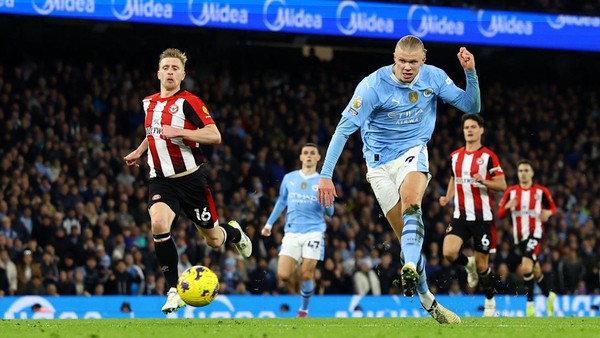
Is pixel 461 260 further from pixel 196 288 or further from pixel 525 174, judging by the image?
pixel 196 288

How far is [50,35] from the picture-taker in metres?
23.5

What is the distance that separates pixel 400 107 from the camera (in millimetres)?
8930

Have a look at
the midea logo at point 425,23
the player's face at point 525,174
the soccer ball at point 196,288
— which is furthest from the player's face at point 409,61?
the midea logo at point 425,23

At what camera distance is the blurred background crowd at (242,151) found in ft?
57.5

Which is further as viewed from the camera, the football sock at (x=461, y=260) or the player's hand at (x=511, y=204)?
the player's hand at (x=511, y=204)

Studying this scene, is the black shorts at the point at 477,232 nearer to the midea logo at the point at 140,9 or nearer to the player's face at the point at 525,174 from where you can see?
the player's face at the point at 525,174

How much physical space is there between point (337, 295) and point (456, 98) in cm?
935

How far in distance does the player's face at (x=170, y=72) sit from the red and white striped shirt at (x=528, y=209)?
7.36 metres

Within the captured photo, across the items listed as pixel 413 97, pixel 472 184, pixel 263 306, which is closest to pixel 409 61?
pixel 413 97

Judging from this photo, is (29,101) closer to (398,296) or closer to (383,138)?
(398,296)

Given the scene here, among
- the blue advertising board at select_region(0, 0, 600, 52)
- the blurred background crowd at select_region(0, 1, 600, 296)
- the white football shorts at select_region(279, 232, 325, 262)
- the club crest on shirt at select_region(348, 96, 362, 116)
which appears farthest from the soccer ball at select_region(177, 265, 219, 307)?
the blue advertising board at select_region(0, 0, 600, 52)

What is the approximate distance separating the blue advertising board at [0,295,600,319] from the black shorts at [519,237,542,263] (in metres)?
2.14

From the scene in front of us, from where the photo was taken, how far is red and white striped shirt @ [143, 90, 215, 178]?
378 inches

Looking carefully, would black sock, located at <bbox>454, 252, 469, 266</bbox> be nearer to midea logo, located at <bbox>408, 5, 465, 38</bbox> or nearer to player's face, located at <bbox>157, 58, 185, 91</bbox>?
player's face, located at <bbox>157, 58, 185, 91</bbox>
